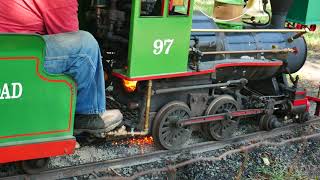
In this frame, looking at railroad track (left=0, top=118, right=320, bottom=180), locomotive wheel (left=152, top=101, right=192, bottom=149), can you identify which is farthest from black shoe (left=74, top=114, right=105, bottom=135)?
locomotive wheel (left=152, top=101, right=192, bottom=149)

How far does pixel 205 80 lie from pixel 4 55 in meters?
2.87

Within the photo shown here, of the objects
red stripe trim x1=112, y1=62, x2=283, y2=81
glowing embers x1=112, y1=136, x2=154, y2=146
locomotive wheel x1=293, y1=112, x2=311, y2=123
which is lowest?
glowing embers x1=112, y1=136, x2=154, y2=146

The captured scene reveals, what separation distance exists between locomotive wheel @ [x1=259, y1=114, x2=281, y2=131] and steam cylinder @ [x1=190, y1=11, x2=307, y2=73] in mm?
874

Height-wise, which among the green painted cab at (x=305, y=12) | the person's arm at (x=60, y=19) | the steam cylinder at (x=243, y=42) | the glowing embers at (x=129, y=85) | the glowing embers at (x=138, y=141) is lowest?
the glowing embers at (x=138, y=141)

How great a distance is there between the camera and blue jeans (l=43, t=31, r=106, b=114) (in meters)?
4.01

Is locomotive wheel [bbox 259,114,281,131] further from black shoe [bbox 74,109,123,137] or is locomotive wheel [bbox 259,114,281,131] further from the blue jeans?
the blue jeans

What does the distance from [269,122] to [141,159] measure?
2244 millimetres

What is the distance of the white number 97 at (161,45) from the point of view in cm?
498

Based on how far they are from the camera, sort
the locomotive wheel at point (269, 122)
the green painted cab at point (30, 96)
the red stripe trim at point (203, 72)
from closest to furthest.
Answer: the green painted cab at point (30, 96), the red stripe trim at point (203, 72), the locomotive wheel at point (269, 122)

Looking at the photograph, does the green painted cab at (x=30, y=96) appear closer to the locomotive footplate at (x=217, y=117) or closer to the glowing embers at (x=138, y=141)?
the glowing embers at (x=138, y=141)

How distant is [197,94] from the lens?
19.2 feet

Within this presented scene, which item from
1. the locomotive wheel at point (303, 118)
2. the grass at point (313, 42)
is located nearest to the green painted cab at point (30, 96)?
the locomotive wheel at point (303, 118)

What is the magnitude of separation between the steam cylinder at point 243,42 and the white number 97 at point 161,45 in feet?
2.18

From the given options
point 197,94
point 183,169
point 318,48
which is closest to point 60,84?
point 183,169
